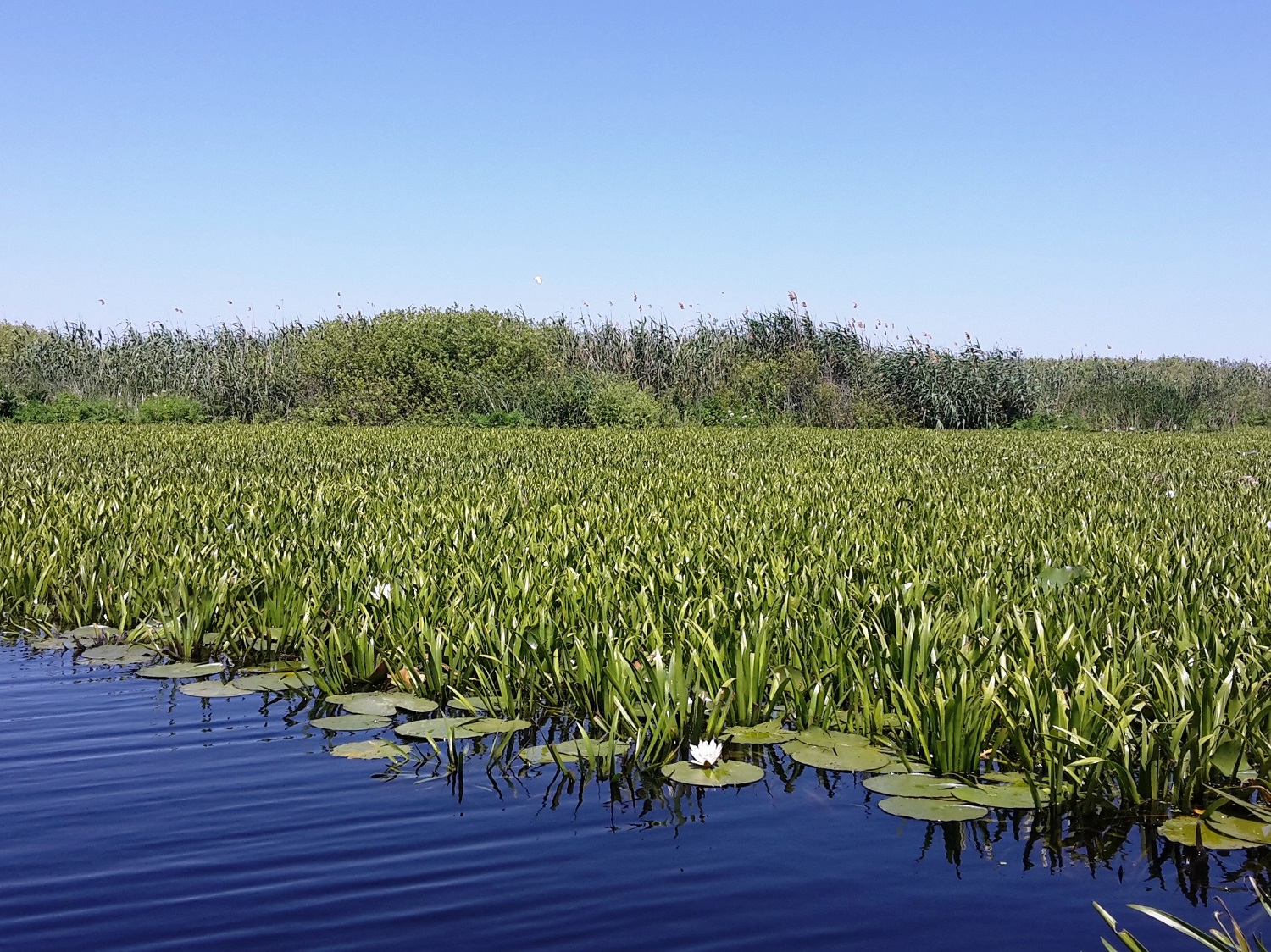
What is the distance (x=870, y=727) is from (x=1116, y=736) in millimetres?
712

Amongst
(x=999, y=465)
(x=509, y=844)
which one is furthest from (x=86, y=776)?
(x=999, y=465)

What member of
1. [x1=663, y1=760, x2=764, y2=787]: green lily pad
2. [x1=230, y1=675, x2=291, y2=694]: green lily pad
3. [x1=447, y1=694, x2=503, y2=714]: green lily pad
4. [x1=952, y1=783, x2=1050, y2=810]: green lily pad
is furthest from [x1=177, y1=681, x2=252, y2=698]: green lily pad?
[x1=952, y1=783, x2=1050, y2=810]: green lily pad

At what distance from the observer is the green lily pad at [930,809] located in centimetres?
286

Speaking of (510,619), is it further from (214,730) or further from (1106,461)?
(1106,461)

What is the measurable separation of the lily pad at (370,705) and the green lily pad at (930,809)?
1641mm

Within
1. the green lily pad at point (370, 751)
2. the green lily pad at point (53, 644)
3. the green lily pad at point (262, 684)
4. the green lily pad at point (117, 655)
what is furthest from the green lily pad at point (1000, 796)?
the green lily pad at point (53, 644)

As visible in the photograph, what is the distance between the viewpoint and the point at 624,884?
252 centimetres

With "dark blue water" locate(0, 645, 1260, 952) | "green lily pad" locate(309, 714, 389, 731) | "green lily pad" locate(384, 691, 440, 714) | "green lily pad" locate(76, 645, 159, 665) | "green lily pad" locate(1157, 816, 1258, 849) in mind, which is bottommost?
"dark blue water" locate(0, 645, 1260, 952)

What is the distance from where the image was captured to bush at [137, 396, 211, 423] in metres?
24.4

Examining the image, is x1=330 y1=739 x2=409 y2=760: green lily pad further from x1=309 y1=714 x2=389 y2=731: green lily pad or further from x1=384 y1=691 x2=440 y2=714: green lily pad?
x1=384 y1=691 x2=440 y2=714: green lily pad

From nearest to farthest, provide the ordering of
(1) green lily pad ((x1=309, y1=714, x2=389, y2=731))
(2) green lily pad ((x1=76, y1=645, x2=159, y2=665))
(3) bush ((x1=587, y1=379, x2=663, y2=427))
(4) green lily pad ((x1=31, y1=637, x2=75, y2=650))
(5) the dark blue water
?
1. (5) the dark blue water
2. (1) green lily pad ((x1=309, y1=714, x2=389, y2=731))
3. (2) green lily pad ((x1=76, y1=645, x2=159, y2=665))
4. (4) green lily pad ((x1=31, y1=637, x2=75, y2=650))
5. (3) bush ((x1=587, y1=379, x2=663, y2=427))

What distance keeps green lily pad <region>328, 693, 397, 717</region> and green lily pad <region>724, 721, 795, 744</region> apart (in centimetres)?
109

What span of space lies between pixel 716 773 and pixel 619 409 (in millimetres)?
20738

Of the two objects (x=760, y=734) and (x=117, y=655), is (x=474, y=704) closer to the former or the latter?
(x=760, y=734)
